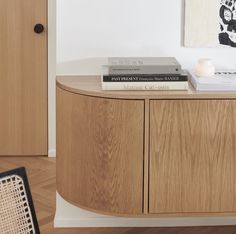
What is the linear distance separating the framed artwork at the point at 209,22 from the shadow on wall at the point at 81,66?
46 cm

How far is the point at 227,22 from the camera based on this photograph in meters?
3.07

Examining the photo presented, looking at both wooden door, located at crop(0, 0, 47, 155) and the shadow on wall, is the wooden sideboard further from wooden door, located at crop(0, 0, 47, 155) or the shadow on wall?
wooden door, located at crop(0, 0, 47, 155)

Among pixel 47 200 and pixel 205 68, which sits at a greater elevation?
pixel 205 68

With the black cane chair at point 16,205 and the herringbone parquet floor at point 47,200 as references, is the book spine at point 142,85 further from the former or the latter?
the black cane chair at point 16,205

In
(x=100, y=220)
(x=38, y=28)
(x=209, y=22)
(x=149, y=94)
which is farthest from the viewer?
(x=38, y=28)

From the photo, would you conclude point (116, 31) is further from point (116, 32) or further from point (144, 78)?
point (144, 78)

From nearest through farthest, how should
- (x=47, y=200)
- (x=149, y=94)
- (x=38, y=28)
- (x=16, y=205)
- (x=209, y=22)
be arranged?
(x=16, y=205)
(x=149, y=94)
(x=209, y=22)
(x=47, y=200)
(x=38, y=28)

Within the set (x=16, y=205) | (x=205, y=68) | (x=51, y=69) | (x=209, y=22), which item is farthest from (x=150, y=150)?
(x=51, y=69)

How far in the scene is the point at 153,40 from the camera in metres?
3.10

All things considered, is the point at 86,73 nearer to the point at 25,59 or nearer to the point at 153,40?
the point at 153,40

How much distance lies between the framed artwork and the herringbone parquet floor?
1.00m

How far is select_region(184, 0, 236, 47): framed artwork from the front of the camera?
304cm

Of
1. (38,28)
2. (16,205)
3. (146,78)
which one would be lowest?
(16,205)

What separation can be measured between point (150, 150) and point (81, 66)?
629 millimetres
